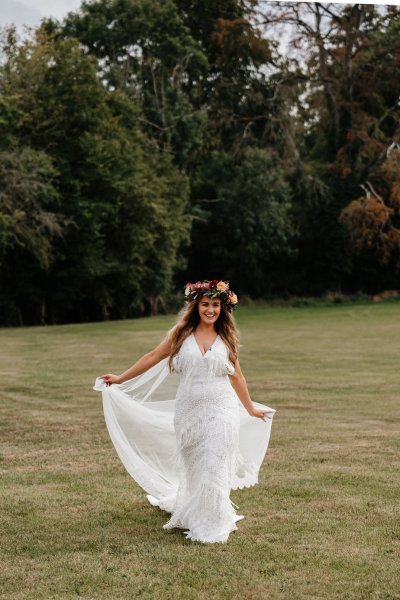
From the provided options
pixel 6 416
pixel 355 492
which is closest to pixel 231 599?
pixel 355 492

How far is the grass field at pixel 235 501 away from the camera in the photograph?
501cm

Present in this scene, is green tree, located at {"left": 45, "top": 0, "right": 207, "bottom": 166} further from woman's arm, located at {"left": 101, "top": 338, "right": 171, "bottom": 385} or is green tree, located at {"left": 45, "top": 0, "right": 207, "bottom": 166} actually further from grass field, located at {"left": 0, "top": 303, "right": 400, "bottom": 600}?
woman's arm, located at {"left": 101, "top": 338, "right": 171, "bottom": 385}

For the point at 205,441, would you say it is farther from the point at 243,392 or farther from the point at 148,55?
the point at 148,55

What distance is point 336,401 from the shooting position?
13.1m

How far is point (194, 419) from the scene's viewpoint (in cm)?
604

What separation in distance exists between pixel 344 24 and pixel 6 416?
119ft

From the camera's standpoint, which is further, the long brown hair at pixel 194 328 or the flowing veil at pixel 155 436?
the flowing veil at pixel 155 436

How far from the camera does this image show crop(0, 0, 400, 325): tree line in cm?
3681

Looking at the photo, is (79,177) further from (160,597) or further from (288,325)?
(160,597)

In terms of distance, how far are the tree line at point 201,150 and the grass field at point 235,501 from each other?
2290 cm

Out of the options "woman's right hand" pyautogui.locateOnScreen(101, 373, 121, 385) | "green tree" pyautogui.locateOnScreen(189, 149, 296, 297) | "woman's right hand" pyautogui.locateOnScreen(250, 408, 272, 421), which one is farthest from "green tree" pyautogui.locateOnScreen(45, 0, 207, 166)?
"woman's right hand" pyautogui.locateOnScreen(250, 408, 272, 421)

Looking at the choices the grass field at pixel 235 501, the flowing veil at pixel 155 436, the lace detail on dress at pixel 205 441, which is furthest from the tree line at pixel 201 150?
the lace detail on dress at pixel 205 441

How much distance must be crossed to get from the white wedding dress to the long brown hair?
0.21 feet

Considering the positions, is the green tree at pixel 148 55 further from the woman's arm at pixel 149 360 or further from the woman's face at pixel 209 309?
the woman's face at pixel 209 309
